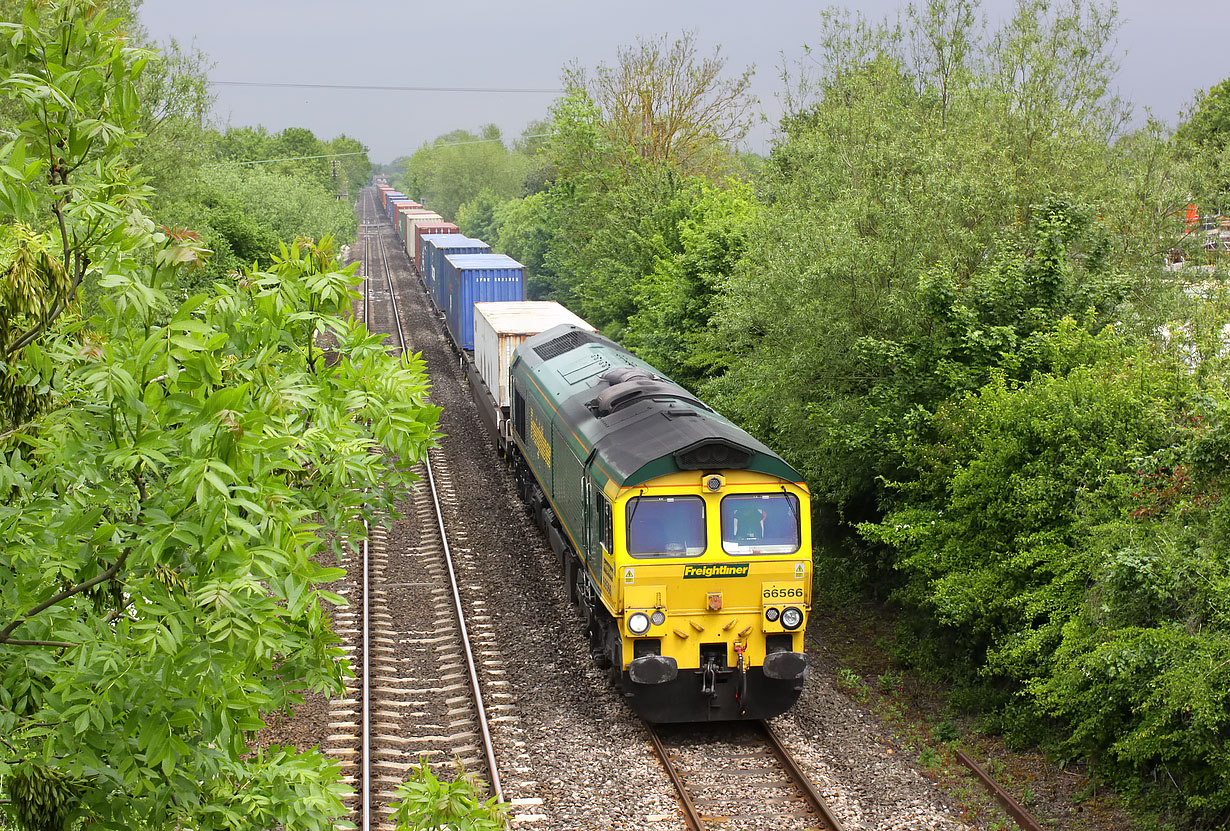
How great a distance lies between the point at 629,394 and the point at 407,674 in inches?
194

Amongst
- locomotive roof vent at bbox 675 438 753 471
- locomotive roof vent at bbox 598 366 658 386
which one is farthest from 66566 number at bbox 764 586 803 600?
locomotive roof vent at bbox 598 366 658 386

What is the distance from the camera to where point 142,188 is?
15.4ft

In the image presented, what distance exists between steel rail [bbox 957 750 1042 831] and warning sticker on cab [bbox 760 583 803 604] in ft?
8.45

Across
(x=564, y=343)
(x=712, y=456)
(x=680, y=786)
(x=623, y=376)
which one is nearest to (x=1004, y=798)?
(x=680, y=786)

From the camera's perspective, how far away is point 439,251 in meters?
43.3

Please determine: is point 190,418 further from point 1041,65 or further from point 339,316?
point 1041,65

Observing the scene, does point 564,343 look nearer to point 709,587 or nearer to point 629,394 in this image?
point 629,394

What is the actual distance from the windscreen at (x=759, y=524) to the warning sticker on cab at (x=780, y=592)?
0.39m

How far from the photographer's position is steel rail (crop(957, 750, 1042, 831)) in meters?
10.3

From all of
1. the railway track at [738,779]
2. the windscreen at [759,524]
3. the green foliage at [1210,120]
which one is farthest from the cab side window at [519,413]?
the green foliage at [1210,120]

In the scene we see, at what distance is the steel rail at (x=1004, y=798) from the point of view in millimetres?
10305

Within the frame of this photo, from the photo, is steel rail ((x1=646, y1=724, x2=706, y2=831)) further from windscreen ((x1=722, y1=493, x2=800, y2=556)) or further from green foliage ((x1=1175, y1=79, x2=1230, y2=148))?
green foliage ((x1=1175, y1=79, x2=1230, y2=148))

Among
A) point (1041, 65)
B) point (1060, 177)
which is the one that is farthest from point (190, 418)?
point (1041, 65)

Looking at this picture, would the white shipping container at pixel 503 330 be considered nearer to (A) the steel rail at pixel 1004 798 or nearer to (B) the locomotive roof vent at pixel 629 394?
(B) the locomotive roof vent at pixel 629 394
